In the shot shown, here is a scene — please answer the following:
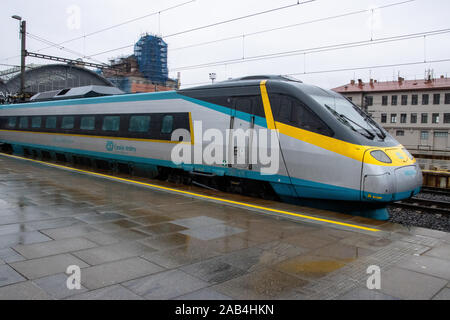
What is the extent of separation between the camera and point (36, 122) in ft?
62.8

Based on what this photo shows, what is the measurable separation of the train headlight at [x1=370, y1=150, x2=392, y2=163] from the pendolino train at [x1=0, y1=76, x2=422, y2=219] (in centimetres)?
3

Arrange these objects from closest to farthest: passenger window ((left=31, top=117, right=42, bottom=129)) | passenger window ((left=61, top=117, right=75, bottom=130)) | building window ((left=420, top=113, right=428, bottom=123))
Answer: passenger window ((left=61, top=117, right=75, bottom=130)) → passenger window ((left=31, top=117, right=42, bottom=129)) → building window ((left=420, top=113, right=428, bottom=123))

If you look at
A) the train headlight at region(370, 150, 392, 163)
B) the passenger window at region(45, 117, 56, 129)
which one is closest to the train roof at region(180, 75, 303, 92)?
the train headlight at region(370, 150, 392, 163)

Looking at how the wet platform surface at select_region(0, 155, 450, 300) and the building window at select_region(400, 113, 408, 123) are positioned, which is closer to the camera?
the wet platform surface at select_region(0, 155, 450, 300)

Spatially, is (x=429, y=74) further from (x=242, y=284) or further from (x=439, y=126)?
(x=242, y=284)

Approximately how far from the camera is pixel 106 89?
55.1ft

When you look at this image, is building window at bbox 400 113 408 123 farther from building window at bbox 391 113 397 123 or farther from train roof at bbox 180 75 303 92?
train roof at bbox 180 75 303 92

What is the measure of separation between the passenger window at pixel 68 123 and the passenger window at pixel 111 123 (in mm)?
2959

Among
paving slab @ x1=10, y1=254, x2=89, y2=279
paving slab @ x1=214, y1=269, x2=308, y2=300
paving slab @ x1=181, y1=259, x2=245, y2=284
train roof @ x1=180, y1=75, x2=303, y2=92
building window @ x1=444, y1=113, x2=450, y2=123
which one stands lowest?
paving slab @ x1=214, y1=269, x2=308, y2=300

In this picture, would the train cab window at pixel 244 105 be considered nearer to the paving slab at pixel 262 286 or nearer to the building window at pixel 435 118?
the paving slab at pixel 262 286

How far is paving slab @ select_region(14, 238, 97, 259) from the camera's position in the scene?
4.66 m

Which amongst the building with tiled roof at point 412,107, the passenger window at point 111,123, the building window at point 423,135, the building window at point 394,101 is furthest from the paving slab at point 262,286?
the building window at point 394,101

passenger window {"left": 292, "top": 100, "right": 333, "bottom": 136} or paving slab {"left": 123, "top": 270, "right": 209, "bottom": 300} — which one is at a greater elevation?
passenger window {"left": 292, "top": 100, "right": 333, "bottom": 136}

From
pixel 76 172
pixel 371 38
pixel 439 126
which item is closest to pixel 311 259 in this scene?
pixel 76 172
